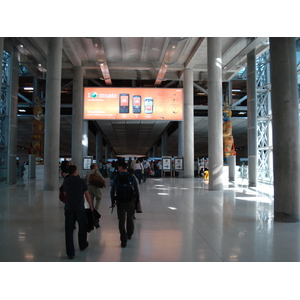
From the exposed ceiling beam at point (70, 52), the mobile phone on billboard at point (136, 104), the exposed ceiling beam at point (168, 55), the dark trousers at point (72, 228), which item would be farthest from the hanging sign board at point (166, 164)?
the dark trousers at point (72, 228)

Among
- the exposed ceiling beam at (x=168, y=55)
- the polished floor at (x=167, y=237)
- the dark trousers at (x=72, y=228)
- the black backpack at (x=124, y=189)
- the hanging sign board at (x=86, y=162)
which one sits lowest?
the polished floor at (x=167, y=237)

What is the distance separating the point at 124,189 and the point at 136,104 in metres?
23.4

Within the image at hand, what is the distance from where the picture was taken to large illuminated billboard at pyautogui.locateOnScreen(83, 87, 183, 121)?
93.6 ft

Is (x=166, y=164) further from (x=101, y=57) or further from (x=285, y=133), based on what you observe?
(x=285, y=133)

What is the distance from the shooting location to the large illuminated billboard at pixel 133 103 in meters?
28.5

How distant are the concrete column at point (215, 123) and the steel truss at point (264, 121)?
6629 millimetres

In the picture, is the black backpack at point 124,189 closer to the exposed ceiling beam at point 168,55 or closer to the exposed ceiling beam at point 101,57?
the exposed ceiling beam at point 168,55

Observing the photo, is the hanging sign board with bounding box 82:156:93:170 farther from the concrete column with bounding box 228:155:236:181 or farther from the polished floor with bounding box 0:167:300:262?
the polished floor with bounding box 0:167:300:262

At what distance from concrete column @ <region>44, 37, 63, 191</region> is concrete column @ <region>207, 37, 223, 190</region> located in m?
8.38

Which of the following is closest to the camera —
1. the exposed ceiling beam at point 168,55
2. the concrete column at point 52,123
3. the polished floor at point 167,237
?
the polished floor at point 167,237

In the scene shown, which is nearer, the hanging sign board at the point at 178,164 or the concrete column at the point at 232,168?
the concrete column at the point at 232,168

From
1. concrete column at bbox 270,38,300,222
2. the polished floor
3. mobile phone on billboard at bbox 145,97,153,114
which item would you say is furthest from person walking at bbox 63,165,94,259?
mobile phone on billboard at bbox 145,97,153,114
